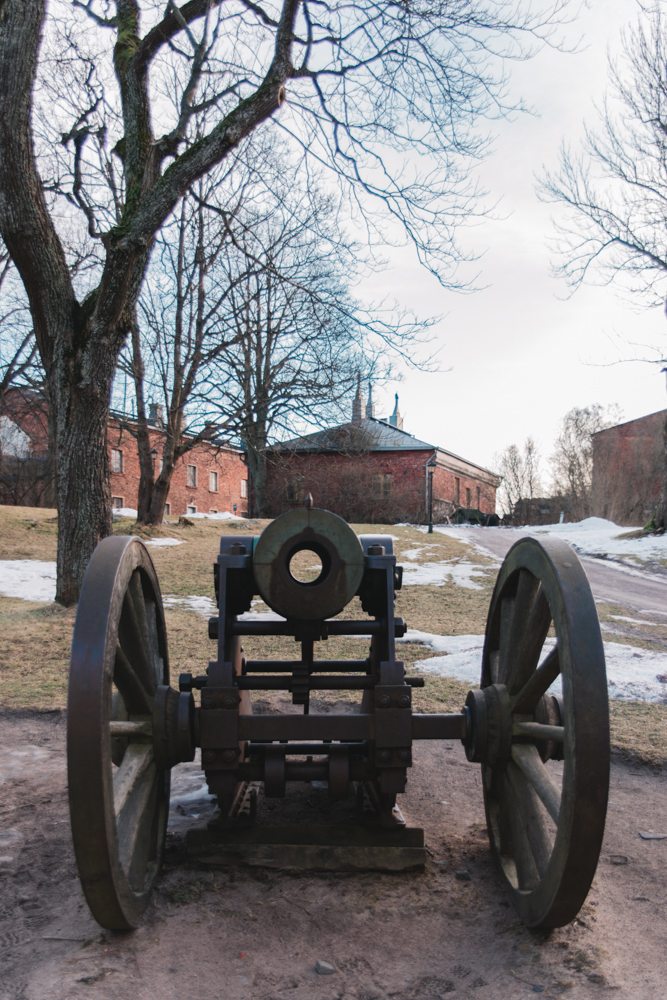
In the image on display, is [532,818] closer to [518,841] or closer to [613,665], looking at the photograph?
[518,841]

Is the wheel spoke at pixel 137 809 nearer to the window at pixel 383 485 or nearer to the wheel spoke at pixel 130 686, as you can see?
the wheel spoke at pixel 130 686

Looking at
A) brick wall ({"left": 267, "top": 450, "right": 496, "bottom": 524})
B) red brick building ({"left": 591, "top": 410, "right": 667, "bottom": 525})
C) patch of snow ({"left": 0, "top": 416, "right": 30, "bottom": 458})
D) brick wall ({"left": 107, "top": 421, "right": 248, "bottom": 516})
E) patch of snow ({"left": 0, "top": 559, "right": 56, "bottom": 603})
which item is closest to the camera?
patch of snow ({"left": 0, "top": 559, "right": 56, "bottom": 603})

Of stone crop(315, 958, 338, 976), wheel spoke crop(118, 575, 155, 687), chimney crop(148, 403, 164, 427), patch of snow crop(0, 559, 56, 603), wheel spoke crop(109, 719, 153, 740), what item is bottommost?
stone crop(315, 958, 338, 976)

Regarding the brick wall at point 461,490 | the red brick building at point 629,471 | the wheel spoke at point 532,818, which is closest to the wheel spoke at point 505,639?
the wheel spoke at point 532,818

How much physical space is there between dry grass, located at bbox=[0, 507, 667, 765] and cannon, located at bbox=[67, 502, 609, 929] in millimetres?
1820

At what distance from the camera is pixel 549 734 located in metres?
2.20

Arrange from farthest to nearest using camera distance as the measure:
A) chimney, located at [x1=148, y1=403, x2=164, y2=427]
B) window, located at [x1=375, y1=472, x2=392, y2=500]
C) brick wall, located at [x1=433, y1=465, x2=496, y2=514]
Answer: brick wall, located at [x1=433, y1=465, x2=496, y2=514], window, located at [x1=375, y1=472, x2=392, y2=500], chimney, located at [x1=148, y1=403, x2=164, y2=427]

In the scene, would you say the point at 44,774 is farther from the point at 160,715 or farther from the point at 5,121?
the point at 5,121

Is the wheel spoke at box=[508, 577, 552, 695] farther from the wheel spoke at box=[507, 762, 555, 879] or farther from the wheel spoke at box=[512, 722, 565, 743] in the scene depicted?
the wheel spoke at box=[507, 762, 555, 879]

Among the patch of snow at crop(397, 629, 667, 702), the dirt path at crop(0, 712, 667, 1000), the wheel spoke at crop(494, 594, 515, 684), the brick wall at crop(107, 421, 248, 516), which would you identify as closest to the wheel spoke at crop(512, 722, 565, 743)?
the wheel spoke at crop(494, 594, 515, 684)

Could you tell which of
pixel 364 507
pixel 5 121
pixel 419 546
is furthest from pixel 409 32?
pixel 364 507

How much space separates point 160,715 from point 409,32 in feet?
30.3

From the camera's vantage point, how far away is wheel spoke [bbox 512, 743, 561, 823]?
6.89ft

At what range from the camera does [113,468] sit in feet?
118
